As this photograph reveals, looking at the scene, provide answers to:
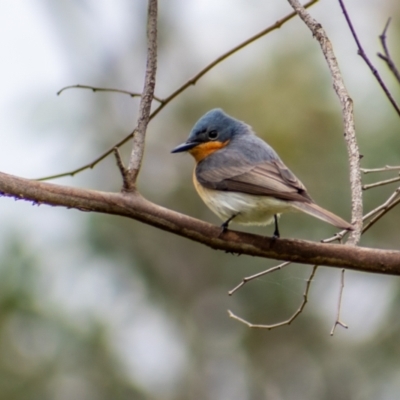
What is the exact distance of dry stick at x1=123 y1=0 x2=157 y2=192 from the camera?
3385 millimetres

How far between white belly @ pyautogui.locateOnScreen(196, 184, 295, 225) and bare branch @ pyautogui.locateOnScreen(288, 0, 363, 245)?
0.64 metres

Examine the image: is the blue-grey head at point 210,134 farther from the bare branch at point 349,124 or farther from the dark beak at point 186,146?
the bare branch at point 349,124

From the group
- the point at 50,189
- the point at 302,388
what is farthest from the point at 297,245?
the point at 302,388

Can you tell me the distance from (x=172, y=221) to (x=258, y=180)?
47.0 inches

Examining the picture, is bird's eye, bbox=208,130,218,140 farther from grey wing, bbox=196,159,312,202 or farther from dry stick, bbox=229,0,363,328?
dry stick, bbox=229,0,363,328

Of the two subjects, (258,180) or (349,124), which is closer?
(349,124)

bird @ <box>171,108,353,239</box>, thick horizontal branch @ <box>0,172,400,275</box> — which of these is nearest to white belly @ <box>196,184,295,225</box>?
bird @ <box>171,108,353,239</box>

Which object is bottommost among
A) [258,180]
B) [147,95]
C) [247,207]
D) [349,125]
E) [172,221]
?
[172,221]

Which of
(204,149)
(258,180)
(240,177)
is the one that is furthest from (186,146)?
(258,180)

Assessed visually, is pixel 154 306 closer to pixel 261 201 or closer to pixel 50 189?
pixel 261 201

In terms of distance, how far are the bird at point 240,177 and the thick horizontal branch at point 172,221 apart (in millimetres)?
341

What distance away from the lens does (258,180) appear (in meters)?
4.25

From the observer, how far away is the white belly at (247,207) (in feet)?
13.5

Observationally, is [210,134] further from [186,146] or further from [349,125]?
[349,125]
